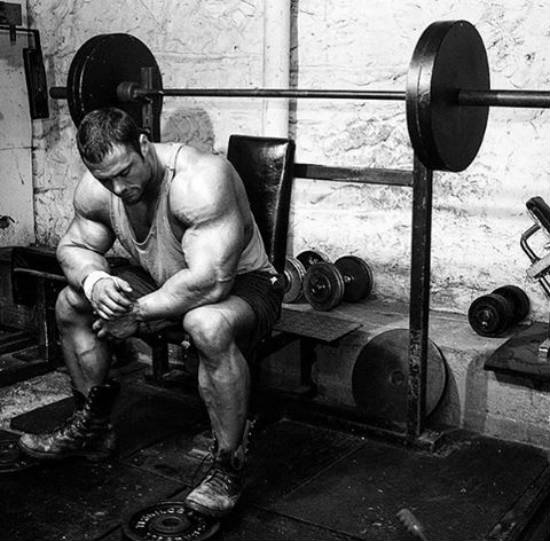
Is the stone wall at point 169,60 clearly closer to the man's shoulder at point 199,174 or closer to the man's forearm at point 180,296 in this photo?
the man's shoulder at point 199,174

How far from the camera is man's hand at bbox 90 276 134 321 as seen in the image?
233cm

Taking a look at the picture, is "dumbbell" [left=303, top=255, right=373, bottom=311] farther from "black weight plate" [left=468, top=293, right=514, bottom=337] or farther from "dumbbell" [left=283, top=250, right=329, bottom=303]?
"black weight plate" [left=468, top=293, right=514, bottom=337]

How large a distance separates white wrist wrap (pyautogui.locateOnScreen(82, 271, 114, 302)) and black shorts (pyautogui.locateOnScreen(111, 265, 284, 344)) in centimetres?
20

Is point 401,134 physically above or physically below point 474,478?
above

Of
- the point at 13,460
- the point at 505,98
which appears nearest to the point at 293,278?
the point at 13,460

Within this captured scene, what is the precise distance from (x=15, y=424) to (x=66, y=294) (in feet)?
2.17

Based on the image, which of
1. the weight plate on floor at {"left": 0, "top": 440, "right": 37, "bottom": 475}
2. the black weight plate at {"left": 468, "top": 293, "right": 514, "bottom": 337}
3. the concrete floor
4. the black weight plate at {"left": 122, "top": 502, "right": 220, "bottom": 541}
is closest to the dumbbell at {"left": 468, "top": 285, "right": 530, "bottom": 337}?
the black weight plate at {"left": 468, "top": 293, "right": 514, "bottom": 337}

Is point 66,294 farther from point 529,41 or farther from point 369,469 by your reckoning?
point 529,41

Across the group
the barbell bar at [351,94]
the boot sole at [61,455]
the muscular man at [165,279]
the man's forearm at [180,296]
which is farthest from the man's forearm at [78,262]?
the barbell bar at [351,94]

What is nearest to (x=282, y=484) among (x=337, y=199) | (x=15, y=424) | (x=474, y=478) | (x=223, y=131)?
(x=474, y=478)

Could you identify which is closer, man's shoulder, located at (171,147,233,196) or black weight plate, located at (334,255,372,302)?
man's shoulder, located at (171,147,233,196)

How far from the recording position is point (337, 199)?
350 centimetres

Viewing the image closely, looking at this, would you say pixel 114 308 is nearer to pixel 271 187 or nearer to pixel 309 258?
pixel 271 187

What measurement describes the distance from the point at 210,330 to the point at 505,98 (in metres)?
0.97
